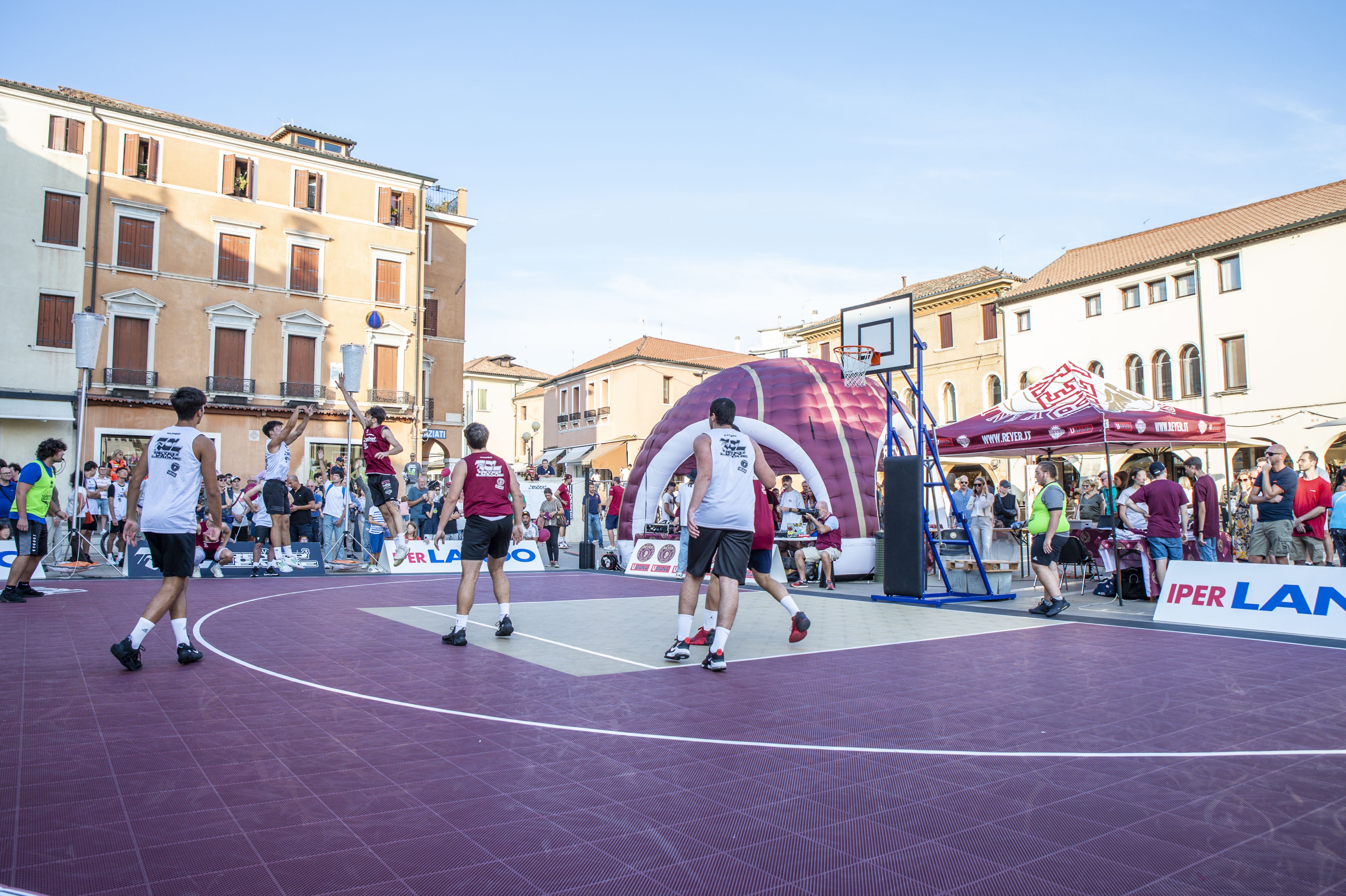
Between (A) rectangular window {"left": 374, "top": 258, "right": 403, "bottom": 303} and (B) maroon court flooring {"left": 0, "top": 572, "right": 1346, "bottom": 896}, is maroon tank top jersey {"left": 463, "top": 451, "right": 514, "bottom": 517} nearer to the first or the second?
(B) maroon court flooring {"left": 0, "top": 572, "right": 1346, "bottom": 896}

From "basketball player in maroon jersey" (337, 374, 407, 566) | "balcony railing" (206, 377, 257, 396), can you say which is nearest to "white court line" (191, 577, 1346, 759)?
"basketball player in maroon jersey" (337, 374, 407, 566)

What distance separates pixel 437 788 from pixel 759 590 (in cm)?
1019

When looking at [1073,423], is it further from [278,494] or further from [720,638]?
[278,494]

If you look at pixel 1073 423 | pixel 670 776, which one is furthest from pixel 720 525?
pixel 1073 423

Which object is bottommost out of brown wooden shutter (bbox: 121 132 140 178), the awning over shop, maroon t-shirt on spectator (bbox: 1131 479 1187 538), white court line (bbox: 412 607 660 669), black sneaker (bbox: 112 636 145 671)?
white court line (bbox: 412 607 660 669)

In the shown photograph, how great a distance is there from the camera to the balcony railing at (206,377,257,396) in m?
33.8

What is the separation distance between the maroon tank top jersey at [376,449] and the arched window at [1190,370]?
2836 centimetres

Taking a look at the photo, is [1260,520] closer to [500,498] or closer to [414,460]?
[500,498]

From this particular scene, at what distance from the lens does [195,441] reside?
710 centimetres

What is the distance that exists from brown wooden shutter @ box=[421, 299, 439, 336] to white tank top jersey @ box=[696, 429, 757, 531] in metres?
36.5

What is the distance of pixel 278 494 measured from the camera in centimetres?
1505

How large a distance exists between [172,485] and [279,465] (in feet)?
26.1

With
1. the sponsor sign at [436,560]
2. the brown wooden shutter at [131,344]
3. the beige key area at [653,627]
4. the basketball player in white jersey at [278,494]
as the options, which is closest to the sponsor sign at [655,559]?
the sponsor sign at [436,560]

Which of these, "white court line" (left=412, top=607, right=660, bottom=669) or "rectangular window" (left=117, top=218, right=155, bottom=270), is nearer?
"white court line" (left=412, top=607, right=660, bottom=669)
